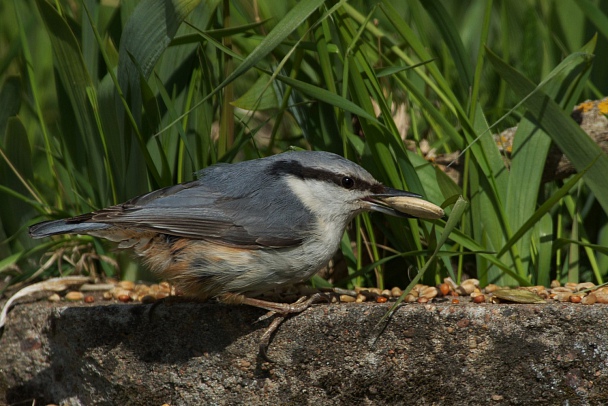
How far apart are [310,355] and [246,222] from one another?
578 millimetres

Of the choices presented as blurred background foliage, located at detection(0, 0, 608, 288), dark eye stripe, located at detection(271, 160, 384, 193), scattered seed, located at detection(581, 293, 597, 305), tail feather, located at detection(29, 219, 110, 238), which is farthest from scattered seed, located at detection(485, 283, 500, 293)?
tail feather, located at detection(29, 219, 110, 238)

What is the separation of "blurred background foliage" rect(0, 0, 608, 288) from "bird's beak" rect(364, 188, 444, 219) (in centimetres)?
9

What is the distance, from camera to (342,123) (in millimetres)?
3340

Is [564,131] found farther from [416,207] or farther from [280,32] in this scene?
[280,32]

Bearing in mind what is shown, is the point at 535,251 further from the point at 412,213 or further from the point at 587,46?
the point at 587,46

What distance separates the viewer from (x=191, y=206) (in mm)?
3078

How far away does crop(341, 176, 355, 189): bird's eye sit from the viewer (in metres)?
3.08

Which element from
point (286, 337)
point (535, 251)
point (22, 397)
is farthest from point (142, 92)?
point (535, 251)

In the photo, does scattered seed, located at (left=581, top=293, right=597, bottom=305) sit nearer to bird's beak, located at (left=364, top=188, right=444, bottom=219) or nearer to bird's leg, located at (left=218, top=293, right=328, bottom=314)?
bird's beak, located at (left=364, top=188, right=444, bottom=219)

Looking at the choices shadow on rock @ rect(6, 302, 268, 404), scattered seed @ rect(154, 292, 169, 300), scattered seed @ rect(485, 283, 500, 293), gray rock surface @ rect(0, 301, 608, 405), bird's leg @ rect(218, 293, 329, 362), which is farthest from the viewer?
scattered seed @ rect(154, 292, 169, 300)

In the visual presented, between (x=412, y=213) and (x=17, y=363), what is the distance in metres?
1.87

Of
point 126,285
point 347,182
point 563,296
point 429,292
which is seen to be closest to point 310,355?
point 429,292

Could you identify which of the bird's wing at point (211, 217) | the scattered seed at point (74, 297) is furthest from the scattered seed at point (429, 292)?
the scattered seed at point (74, 297)

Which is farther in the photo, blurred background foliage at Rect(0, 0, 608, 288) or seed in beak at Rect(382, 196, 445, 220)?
blurred background foliage at Rect(0, 0, 608, 288)
